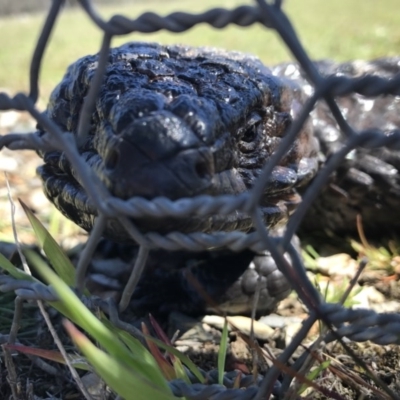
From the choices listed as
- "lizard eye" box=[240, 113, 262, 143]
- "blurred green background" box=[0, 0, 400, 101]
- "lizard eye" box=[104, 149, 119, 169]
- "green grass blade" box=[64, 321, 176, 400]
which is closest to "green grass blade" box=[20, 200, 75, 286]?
"lizard eye" box=[104, 149, 119, 169]

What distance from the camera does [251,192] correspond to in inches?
33.3

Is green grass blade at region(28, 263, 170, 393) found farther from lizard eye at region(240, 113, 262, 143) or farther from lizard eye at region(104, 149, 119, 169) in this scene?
lizard eye at region(240, 113, 262, 143)

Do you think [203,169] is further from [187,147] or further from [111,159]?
[111,159]

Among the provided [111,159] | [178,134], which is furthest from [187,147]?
[111,159]

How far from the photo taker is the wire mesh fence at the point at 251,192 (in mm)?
816

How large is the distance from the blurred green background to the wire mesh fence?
3558 mm

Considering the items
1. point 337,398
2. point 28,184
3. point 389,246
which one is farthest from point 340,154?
point 28,184

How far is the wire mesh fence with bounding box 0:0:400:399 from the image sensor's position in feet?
2.68

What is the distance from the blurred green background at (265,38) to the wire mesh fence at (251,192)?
11.7 feet

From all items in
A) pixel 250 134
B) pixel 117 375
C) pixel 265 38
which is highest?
pixel 250 134

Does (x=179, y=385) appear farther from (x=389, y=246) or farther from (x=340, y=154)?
(x=389, y=246)

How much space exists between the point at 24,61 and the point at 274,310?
5011mm

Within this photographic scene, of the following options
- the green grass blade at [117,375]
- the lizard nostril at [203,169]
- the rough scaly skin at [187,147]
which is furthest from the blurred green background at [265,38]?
the green grass blade at [117,375]

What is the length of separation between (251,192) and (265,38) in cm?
671
